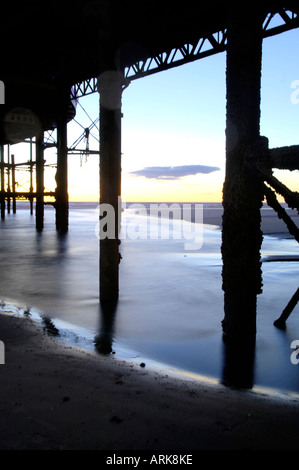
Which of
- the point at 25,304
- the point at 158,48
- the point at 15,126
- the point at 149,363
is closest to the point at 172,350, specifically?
the point at 149,363

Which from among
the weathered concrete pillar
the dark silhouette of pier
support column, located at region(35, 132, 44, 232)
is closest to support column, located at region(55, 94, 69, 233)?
support column, located at region(35, 132, 44, 232)

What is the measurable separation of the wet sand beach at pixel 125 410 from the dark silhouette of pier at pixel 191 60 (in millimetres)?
1132

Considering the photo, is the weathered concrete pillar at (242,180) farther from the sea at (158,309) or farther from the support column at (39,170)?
the support column at (39,170)

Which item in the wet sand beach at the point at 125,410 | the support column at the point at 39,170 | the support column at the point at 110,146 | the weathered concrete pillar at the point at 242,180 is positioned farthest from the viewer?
the support column at the point at 39,170

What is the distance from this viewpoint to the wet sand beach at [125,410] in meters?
→ 2.22

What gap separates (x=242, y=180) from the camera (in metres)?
3.71

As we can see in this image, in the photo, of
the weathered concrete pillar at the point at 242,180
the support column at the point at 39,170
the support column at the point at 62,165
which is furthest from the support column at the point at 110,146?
the support column at the point at 39,170

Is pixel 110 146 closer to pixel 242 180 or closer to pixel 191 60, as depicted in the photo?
pixel 242 180

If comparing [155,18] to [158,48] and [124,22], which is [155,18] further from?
[158,48]

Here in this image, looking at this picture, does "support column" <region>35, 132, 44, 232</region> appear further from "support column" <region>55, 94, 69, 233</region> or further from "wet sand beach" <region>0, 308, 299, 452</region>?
"wet sand beach" <region>0, 308, 299, 452</region>

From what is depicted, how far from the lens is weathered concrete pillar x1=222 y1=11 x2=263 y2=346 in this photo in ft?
12.0

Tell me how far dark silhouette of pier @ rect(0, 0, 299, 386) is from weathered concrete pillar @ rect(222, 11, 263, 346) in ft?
0.03

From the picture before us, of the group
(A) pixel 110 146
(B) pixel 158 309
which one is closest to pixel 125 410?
(B) pixel 158 309
